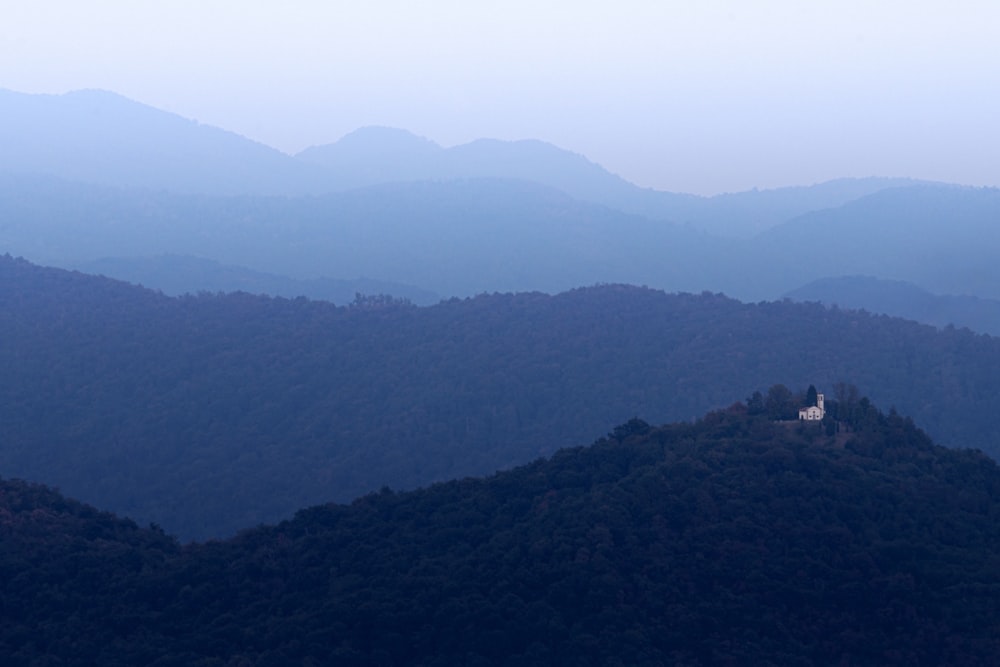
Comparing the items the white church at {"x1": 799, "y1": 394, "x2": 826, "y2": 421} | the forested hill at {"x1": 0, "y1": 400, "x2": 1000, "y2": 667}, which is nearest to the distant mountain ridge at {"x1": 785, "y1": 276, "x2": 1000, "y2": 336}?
the white church at {"x1": 799, "y1": 394, "x2": 826, "y2": 421}

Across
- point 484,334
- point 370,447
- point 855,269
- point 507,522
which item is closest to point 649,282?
point 855,269

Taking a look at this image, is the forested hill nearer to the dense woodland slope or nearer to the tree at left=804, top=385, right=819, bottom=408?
the tree at left=804, top=385, right=819, bottom=408

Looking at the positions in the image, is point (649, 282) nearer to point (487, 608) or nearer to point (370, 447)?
point (370, 447)

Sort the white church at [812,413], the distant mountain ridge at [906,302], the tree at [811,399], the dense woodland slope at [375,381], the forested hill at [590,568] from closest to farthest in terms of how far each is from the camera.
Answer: the forested hill at [590,568], the white church at [812,413], the tree at [811,399], the dense woodland slope at [375,381], the distant mountain ridge at [906,302]

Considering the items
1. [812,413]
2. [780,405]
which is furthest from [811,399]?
[780,405]

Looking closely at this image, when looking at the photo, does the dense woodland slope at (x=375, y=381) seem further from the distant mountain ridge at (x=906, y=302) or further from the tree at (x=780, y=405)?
the distant mountain ridge at (x=906, y=302)

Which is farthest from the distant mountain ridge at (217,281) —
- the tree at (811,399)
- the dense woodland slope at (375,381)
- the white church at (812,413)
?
the white church at (812,413)
